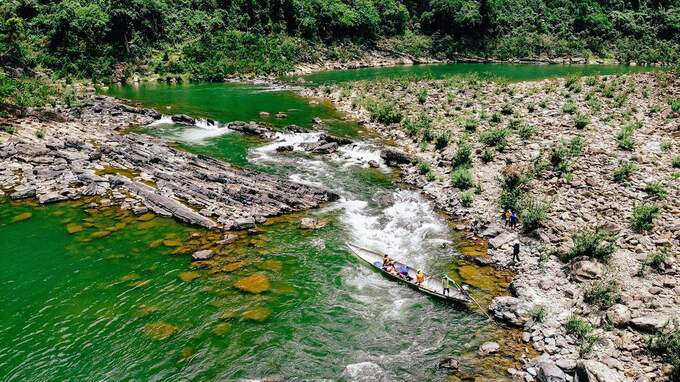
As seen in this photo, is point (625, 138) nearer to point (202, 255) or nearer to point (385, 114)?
point (385, 114)

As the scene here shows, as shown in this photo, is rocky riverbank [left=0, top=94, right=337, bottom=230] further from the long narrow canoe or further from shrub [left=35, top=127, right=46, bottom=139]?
the long narrow canoe

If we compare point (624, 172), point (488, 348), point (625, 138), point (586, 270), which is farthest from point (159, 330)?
point (625, 138)

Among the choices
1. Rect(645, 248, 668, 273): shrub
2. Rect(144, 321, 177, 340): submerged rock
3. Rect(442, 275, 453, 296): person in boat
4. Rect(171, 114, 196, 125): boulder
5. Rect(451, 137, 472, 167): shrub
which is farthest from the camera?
Rect(171, 114, 196, 125): boulder

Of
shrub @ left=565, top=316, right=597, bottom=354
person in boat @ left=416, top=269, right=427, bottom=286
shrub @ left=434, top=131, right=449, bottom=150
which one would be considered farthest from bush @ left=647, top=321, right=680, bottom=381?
shrub @ left=434, top=131, right=449, bottom=150

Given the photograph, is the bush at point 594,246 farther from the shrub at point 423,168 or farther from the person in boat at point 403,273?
the shrub at point 423,168

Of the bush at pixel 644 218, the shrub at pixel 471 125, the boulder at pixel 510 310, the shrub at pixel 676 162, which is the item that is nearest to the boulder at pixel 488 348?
the boulder at pixel 510 310

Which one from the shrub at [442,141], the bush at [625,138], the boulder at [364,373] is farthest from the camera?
the shrub at [442,141]
